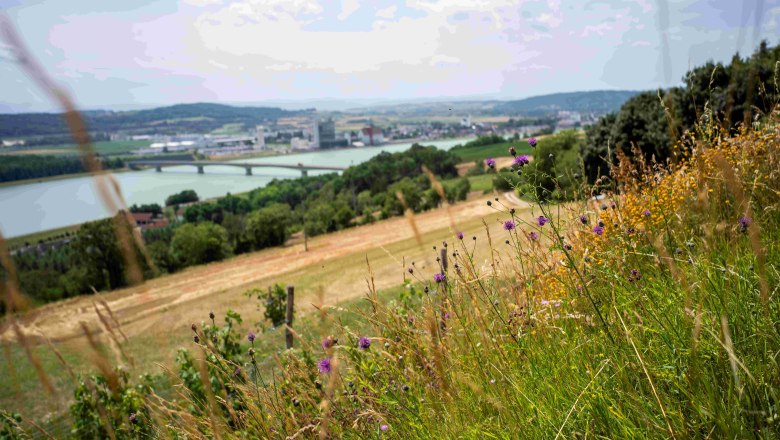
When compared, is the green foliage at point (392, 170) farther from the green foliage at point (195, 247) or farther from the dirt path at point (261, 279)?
the dirt path at point (261, 279)

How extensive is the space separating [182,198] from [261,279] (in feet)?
307

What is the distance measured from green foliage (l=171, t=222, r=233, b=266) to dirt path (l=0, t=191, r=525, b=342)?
18.8m

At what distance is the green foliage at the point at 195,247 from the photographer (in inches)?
2763

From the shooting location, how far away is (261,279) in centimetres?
4069

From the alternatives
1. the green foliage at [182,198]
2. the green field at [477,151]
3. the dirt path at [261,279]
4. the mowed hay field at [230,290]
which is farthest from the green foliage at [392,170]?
the mowed hay field at [230,290]

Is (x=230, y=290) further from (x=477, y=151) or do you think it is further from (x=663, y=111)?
(x=477, y=151)

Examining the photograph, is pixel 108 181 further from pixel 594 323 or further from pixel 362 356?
pixel 362 356

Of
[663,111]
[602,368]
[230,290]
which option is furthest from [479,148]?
[602,368]

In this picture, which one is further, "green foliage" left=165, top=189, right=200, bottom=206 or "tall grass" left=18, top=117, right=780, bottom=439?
"green foliage" left=165, top=189, right=200, bottom=206

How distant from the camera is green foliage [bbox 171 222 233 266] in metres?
70.2

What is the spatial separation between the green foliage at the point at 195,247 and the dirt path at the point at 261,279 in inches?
740

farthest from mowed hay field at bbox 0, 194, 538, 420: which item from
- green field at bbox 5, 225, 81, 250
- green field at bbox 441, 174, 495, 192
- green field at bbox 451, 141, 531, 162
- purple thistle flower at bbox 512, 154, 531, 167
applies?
green field at bbox 5, 225, 81, 250

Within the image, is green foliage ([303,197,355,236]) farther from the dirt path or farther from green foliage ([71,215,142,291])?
green foliage ([71,215,142,291])

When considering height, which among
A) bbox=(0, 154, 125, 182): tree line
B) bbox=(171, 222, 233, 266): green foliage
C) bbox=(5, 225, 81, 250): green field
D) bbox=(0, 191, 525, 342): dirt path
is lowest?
bbox=(5, 225, 81, 250): green field
